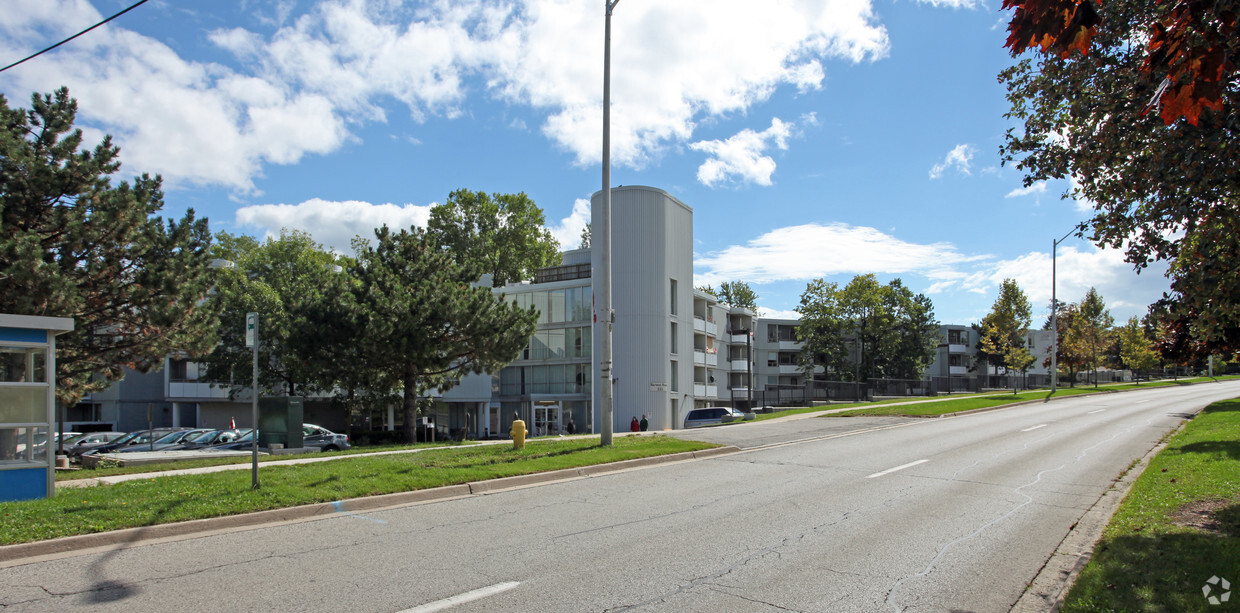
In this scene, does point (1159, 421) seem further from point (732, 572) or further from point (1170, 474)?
point (732, 572)

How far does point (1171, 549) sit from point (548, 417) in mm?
43850

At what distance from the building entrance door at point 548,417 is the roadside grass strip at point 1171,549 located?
38808 mm

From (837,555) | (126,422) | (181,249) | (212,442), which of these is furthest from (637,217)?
(837,555)

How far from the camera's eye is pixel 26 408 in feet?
35.4

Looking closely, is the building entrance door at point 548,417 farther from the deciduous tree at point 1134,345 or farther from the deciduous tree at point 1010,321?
the deciduous tree at point 1134,345

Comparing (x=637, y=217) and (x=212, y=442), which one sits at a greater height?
(x=637, y=217)

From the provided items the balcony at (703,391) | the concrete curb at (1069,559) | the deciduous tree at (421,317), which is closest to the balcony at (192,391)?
the deciduous tree at (421,317)

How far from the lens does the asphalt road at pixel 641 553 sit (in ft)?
20.3

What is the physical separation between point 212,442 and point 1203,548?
90.5ft

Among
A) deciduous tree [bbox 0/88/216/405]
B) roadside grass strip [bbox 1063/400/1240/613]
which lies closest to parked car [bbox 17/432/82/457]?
deciduous tree [bbox 0/88/216/405]

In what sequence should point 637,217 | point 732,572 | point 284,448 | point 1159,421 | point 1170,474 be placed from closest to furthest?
point 732,572 < point 1170,474 < point 284,448 < point 1159,421 < point 637,217

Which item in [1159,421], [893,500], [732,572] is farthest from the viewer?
[1159,421]

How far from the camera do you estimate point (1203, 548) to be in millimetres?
7184

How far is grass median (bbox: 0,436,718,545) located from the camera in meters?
8.69
